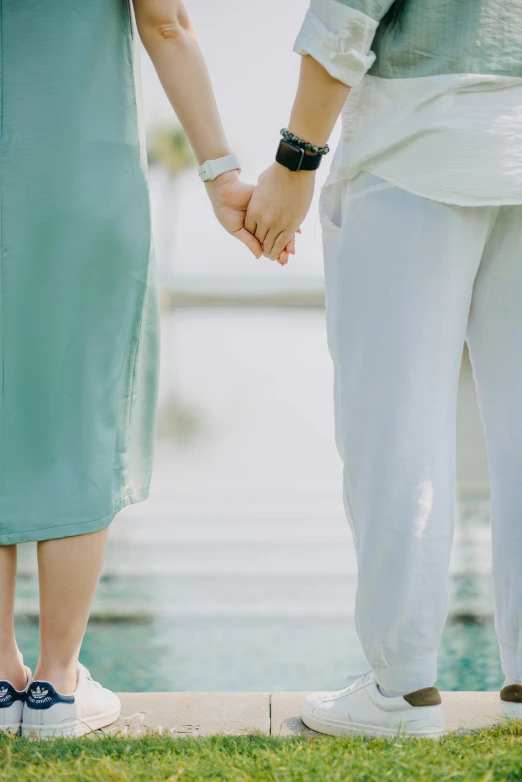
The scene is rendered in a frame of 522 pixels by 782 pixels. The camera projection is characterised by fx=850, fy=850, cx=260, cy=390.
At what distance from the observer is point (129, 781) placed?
3.05 ft

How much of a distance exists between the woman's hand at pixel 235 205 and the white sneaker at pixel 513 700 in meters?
0.79

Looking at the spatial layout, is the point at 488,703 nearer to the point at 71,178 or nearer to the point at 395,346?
the point at 395,346

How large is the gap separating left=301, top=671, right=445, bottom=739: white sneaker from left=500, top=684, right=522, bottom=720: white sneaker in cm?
12

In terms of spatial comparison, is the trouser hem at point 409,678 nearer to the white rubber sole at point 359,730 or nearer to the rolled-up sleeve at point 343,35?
the white rubber sole at point 359,730

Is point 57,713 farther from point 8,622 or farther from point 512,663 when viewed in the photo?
point 512,663

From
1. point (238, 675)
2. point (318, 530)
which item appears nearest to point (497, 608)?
point (238, 675)

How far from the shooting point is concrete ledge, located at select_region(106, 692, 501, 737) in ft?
4.25

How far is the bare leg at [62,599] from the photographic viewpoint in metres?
1.27

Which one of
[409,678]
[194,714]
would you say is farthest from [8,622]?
[409,678]

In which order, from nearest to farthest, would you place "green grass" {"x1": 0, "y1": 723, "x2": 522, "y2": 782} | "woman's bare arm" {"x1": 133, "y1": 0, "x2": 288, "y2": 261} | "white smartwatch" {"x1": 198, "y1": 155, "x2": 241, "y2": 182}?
"green grass" {"x1": 0, "y1": 723, "x2": 522, "y2": 782} < "woman's bare arm" {"x1": 133, "y1": 0, "x2": 288, "y2": 261} < "white smartwatch" {"x1": 198, "y1": 155, "x2": 241, "y2": 182}

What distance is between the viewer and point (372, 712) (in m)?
1.23

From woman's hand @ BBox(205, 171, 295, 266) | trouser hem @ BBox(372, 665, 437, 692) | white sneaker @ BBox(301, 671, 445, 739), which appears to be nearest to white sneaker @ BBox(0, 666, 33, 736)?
white sneaker @ BBox(301, 671, 445, 739)

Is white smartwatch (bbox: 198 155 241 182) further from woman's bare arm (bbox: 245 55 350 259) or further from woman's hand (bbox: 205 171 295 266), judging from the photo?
woman's bare arm (bbox: 245 55 350 259)

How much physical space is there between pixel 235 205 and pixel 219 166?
75mm
